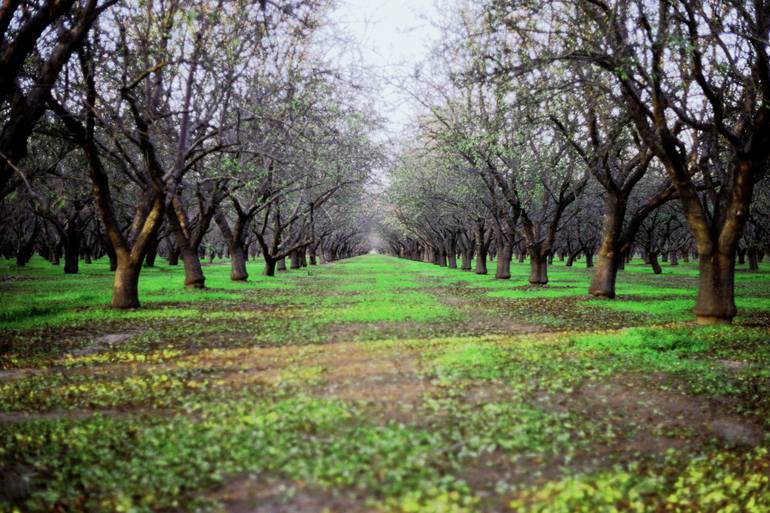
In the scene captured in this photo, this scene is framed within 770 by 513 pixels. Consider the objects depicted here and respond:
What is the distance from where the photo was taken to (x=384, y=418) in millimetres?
8117

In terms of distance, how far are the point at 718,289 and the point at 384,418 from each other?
13.3 m

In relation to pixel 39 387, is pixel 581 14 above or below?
above

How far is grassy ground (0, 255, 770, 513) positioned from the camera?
588cm

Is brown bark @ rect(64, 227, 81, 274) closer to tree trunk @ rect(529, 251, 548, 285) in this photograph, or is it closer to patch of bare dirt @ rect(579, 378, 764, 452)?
tree trunk @ rect(529, 251, 548, 285)

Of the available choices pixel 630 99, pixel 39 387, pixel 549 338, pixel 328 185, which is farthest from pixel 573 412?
pixel 328 185

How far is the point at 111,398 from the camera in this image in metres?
9.26

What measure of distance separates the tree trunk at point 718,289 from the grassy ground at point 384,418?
34.8 inches

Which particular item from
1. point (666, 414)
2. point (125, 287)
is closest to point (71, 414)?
point (666, 414)

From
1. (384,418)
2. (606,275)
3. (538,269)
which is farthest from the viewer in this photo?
(538,269)

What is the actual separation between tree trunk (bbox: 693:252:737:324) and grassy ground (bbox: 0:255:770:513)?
2.90 ft

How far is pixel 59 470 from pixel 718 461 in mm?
7714

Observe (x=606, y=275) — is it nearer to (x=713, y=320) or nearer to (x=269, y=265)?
(x=713, y=320)

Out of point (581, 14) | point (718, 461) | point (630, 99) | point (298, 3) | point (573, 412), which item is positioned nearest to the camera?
point (718, 461)

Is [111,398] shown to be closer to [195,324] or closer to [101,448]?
[101,448]
